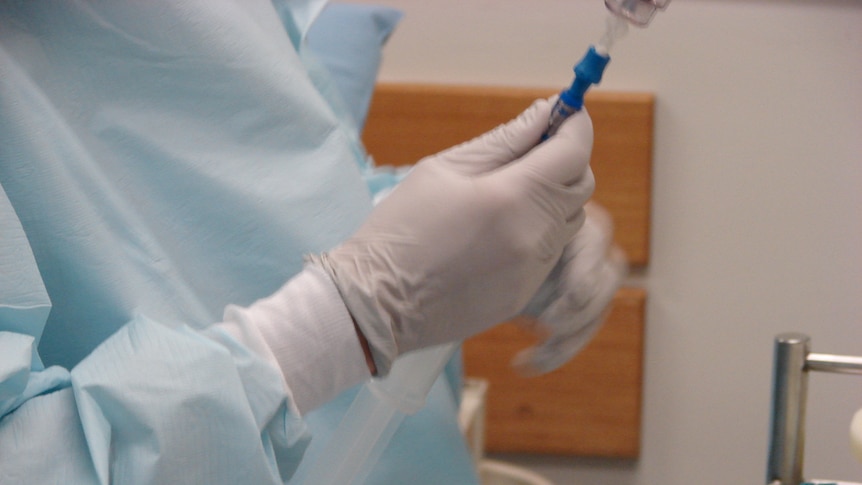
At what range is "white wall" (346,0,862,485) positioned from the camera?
4.14ft

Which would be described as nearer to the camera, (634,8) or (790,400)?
(634,8)

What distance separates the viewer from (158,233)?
2.04ft

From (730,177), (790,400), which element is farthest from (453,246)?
(730,177)

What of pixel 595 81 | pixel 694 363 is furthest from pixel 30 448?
pixel 694 363

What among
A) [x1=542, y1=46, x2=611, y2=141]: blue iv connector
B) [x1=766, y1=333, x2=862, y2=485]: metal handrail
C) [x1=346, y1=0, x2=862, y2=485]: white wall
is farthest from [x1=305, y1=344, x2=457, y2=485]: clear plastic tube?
[x1=346, y1=0, x2=862, y2=485]: white wall

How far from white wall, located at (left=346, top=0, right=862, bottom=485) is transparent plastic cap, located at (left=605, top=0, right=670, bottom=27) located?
0.77m

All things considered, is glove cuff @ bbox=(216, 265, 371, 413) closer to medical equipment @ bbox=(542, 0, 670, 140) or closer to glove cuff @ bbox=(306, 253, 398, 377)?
glove cuff @ bbox=(306, 253, 398, 377)

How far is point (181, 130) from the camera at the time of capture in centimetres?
64

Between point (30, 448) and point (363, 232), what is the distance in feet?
0.80

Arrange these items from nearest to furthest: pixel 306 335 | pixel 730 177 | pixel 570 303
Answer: pixel 306 335
pixel 570 303
pixel 730 177

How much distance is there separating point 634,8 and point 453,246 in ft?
0.65

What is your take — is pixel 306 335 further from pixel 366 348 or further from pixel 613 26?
pixel 613 26

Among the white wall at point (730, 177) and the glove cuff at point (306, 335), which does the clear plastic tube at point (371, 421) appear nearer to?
the glove cuff at point (306, 335)

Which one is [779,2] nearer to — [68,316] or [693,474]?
[693,474]
